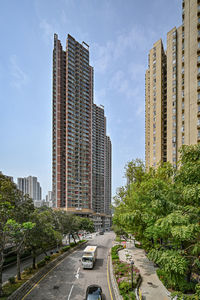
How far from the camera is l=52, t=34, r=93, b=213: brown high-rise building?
73375mm

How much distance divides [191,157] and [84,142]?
71.8 meters

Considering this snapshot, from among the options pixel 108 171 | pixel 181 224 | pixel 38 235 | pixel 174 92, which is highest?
pixel 174 92

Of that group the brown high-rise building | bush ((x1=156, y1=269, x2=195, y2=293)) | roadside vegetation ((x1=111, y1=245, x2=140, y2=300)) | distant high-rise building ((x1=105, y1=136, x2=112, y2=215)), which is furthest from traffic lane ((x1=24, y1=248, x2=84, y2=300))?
distant high-rise building ((x1=105, y1=136, x2=112, y2=215))

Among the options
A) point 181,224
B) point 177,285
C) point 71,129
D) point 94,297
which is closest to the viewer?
point 181,224

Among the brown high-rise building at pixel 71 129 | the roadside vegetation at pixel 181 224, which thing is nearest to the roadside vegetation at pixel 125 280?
the roadside vegetation at pixel 181 224

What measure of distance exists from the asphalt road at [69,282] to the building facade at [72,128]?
165 feet

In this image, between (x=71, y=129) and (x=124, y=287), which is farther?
(x=71, y=129)

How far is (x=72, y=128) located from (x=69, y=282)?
207 feet

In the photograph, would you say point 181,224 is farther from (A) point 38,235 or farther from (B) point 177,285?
Answer: (A) point 38,235

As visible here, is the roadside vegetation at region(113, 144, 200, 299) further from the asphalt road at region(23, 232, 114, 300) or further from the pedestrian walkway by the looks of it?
the asphalt road at region(23, 232, 114, 300)

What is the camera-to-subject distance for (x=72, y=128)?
249ft

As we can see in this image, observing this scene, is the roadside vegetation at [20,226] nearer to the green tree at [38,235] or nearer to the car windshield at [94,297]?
the green tree at [38,235]

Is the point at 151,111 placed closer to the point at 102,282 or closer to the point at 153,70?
the point at 153,70

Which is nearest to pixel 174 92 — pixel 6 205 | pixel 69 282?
pixel 6 205
